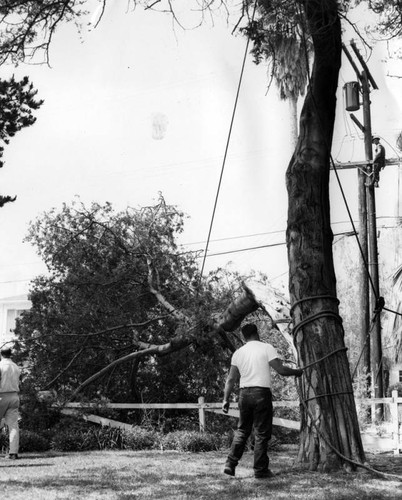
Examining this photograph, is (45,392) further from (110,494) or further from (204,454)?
(110,494)

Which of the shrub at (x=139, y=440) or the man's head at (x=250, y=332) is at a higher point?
the man's head at (x=250, y=332)

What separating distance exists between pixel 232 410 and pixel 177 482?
21.4ft

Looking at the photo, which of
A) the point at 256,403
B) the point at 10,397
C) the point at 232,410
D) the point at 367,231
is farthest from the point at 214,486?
the point at 367,231

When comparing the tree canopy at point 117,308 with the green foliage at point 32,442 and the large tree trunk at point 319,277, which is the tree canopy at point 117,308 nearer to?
the green foliage at point 32,442

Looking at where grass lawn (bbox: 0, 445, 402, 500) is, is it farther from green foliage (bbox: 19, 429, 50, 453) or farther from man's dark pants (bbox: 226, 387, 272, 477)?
green foliage (bbox: 19, 429, 50, 453)

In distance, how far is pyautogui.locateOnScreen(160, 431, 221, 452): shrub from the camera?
13.7 m

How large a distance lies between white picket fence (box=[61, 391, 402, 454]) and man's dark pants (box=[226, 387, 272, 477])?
5.28 meters

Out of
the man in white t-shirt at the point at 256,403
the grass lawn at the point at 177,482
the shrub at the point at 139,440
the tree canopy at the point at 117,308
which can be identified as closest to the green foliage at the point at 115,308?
the tree canopy at the point at 117,308

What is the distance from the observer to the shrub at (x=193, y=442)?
1366cm

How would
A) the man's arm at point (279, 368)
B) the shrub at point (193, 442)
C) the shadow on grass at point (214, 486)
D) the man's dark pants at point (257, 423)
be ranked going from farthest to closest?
the shrub at point (193, 442) < the man's arm at point (279, 368) < the man's dark pants at point (257, 423) < the shadow on grass at point (214, 486)

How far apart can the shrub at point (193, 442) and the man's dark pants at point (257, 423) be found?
16.2 feet

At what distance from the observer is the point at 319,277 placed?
9703 millimetres

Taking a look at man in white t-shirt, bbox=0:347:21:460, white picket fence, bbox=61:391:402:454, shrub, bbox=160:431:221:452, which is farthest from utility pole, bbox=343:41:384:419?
man in white t-shirt, bbox=0:347:21:460

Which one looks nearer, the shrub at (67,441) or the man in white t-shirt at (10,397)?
the man in white t-shirt at (10,397)
